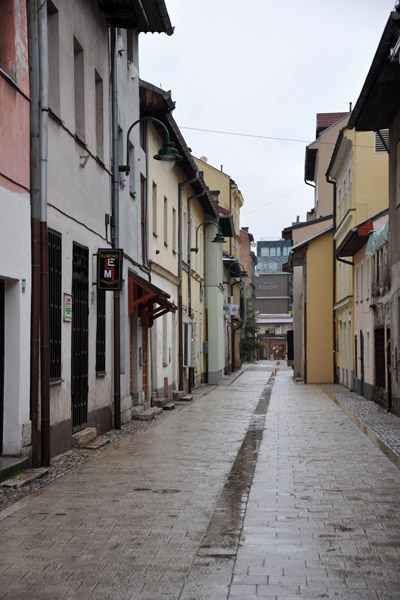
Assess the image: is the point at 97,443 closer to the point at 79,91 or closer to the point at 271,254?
the point at 79,91

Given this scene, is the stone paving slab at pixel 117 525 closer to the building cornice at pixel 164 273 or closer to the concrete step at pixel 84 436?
the concrete step at pixel 84 436

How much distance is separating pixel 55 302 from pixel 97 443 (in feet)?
7.85

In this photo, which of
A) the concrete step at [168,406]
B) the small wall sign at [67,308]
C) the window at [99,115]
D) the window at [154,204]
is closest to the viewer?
the small wall sign at [67,308]

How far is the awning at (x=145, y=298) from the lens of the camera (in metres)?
18.2

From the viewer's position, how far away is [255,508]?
805 centimetres

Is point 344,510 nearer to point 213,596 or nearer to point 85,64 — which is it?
point 213,596

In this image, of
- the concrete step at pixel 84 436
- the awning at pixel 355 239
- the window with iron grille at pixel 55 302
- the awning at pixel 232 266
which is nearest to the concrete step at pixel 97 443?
the concrete step at pixel 84 436

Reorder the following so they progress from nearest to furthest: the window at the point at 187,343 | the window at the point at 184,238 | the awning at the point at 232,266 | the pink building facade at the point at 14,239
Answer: the pink building facade at the point at 14,239
the window at the point at 187,343
the window at the point at 184,238
the awning at the point at 232,266

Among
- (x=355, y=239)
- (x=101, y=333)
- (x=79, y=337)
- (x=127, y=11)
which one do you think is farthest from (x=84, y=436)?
(x=355, y=239)

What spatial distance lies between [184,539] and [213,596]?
5.11ft

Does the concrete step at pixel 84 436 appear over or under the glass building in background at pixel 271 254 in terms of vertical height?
under

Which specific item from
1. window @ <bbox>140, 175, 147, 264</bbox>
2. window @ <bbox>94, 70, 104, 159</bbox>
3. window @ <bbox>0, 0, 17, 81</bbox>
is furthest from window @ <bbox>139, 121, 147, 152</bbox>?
window @ <bbox>0, 0, 17, 81</bbox>

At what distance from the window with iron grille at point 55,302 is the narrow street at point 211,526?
1.41 m

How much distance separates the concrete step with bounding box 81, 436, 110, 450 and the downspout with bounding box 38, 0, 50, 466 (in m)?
2.09
